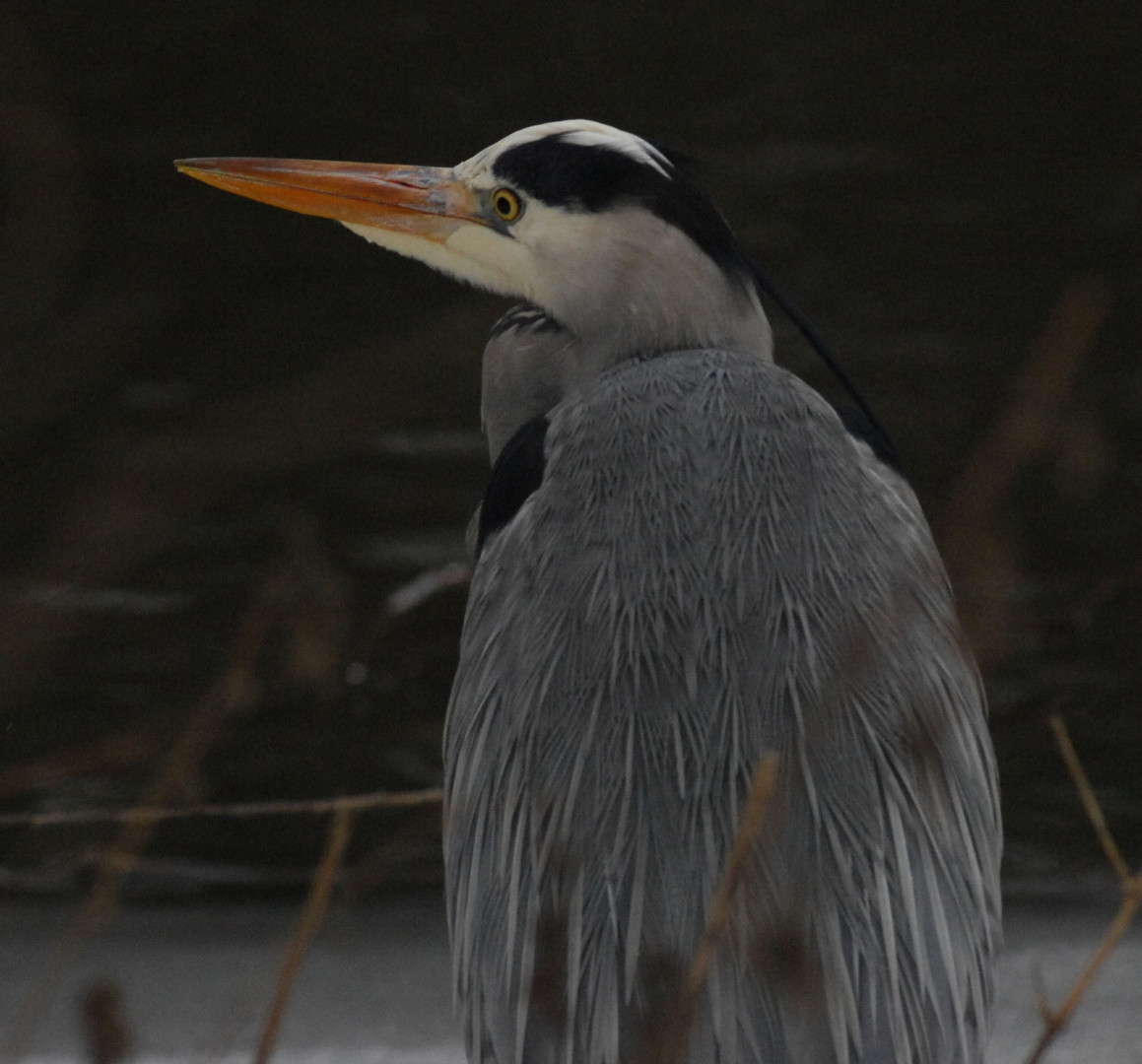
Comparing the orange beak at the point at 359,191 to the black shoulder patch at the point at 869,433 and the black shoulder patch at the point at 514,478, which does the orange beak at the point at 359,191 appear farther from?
the black shoulder patch at the point at 869,433

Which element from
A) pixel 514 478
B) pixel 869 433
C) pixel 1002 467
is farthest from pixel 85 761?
pixel 869 433

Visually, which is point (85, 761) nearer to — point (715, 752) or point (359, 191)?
point (715, 752)

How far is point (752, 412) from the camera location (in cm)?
174

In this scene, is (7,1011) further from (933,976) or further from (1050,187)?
(1050,187)

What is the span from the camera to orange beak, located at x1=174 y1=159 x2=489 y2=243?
7.22 ft

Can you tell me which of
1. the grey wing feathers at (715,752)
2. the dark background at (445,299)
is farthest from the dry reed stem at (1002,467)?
the dark background at (445,299)

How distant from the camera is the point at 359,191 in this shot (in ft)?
7.29

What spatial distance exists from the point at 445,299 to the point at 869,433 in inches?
→ 107

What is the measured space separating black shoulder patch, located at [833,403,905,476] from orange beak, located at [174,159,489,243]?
1.64 feet

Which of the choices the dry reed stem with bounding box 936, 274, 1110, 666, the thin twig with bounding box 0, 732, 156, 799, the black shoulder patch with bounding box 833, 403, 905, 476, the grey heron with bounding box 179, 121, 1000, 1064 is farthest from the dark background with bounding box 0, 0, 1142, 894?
the dry reed stem with bounding box 936, 274, 1110, 666

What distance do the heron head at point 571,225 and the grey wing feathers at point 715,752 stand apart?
29cm

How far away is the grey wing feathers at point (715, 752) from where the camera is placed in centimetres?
148

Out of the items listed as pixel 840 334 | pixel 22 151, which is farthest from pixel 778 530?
pixel 840 334

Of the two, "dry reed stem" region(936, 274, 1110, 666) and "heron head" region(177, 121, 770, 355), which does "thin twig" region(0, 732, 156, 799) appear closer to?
"dry reed stem" region(936, 274, 1110, 666)
